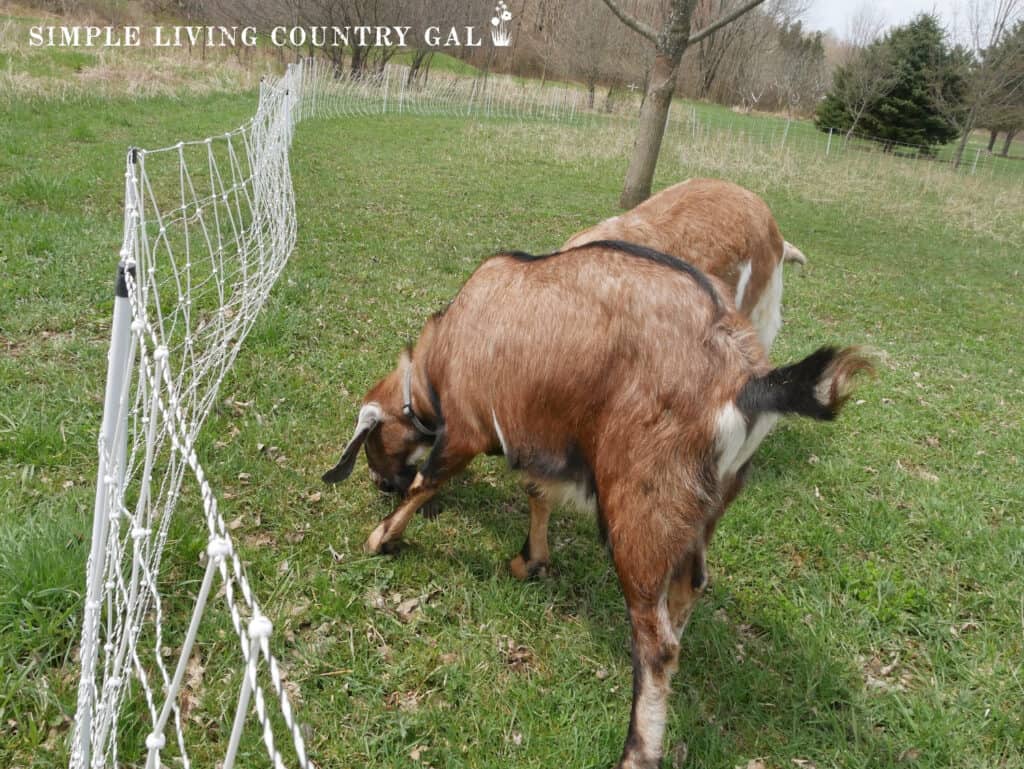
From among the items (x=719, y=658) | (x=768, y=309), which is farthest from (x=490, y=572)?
(x=768, y=309)

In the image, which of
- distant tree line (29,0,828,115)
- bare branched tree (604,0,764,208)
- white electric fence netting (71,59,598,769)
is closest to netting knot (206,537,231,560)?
white electric fence netting (71,59,598,769)

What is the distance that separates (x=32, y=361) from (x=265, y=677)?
2838 mm

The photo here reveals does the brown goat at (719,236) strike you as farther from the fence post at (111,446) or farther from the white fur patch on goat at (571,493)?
the fence post at (111,446)

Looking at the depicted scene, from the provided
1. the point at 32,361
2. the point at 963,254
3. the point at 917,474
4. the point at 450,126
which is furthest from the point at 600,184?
the point at 32,361

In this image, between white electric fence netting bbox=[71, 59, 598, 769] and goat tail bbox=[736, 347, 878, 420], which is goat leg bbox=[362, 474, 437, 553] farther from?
goat tail bbox=[736, 347, 878, 420]

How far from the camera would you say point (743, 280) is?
411 centimetres

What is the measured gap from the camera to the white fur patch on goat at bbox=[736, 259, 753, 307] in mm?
4066

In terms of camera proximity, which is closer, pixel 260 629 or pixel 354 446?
pixel 260 629

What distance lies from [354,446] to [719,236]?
7.74 feet

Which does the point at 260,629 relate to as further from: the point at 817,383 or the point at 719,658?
the point at 719,658

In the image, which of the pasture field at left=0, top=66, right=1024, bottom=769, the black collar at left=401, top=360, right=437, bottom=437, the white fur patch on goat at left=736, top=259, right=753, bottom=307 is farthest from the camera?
the white fur patch on goat at left=736, top=259, right=753, bottom=307

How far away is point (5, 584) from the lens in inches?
99.8

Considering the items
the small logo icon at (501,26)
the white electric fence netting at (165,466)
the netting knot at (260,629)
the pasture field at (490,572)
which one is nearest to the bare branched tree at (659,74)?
the pasture field at (490,572)

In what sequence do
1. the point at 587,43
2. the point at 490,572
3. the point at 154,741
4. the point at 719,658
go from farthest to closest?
the point at 587,43, the point at 490,572, the point at 719,658, the point at 154,741
